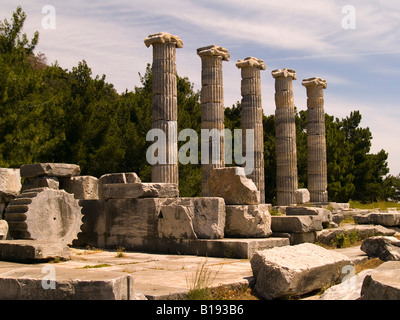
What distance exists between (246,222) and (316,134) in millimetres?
20236

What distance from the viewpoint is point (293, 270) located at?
5.95 metres

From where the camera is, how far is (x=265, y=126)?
35875 millimetres

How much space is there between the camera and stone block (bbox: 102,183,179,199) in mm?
10273

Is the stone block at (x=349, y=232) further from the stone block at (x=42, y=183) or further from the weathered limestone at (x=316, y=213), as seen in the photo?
the stone block at (x=42, y=183)

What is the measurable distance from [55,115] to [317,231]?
45.5 ft

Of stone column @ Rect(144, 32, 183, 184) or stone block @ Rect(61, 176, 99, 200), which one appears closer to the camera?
stone block @ Rect(61, 176, 99, 200)

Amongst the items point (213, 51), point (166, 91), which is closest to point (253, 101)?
point (213, 51)

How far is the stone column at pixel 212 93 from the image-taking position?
2283 cm

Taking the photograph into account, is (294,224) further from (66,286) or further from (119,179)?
(66,286)

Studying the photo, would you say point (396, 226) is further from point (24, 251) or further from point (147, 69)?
point (147, 69)

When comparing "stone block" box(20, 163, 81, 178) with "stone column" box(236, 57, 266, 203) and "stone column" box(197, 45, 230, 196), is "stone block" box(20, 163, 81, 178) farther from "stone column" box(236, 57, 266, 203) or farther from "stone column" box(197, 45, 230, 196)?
"stone column" box(236, 57, 266, 203)

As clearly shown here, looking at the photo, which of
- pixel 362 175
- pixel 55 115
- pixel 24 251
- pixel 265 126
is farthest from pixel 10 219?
pixel 362 175

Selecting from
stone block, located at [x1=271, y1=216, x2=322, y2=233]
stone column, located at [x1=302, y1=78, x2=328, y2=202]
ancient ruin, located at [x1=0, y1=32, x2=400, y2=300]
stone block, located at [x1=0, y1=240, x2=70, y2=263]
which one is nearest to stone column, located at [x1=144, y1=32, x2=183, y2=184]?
ancient ruin, located at [x1=0, y1=32, x2=400, y2=300]

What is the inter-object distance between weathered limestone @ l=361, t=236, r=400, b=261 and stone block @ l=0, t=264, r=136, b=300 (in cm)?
486
